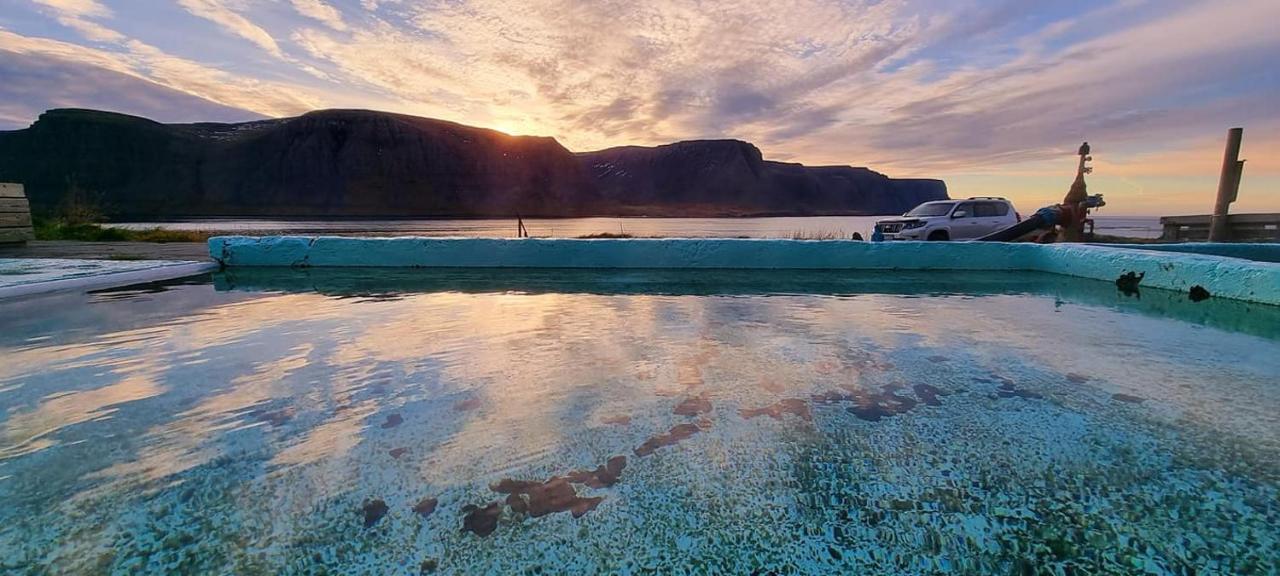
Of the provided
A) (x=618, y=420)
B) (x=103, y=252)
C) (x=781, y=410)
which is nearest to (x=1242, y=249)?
(x=781, y=410)

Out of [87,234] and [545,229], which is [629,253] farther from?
[545,229]

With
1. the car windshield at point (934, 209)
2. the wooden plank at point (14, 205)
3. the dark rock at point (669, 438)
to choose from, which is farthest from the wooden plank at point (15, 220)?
the car windshield at point (934, 209)

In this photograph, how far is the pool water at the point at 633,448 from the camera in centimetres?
170

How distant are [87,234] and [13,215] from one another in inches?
117

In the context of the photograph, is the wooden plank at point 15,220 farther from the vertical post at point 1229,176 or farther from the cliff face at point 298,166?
the cliff face at point 298,166

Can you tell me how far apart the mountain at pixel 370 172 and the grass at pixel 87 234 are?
92.7m

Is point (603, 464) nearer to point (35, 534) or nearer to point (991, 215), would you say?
point (35, 534)

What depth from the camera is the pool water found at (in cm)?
170

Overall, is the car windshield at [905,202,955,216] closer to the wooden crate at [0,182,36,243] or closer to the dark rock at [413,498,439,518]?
the dark rock at [413,498,439,518]

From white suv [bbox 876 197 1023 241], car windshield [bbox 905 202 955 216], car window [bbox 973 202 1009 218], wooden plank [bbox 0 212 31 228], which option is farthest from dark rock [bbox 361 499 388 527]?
wooden plank [bbox 0 212 31 228]

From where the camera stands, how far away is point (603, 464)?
2.24m

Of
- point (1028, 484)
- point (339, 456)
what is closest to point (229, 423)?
point (339, 456)

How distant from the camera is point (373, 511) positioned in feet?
6.21

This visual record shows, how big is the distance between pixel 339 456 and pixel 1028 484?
3.13 m
